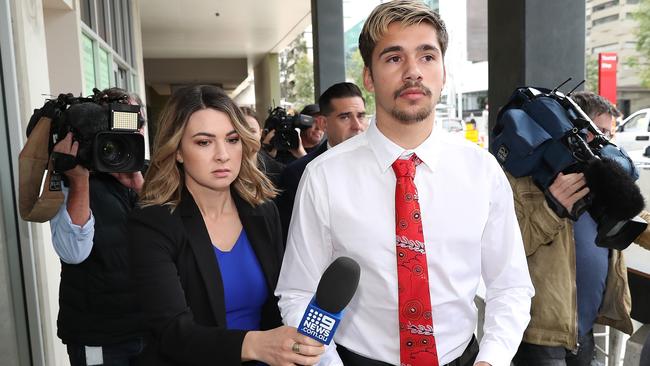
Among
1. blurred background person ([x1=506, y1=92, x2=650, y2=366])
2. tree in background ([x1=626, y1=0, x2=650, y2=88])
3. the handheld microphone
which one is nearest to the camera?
the handheld microphone

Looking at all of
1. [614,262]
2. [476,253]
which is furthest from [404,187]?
[614,262]

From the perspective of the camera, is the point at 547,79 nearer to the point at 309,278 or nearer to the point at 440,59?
the point at 440,59

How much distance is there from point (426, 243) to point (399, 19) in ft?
1.96

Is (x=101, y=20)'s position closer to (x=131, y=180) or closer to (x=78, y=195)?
(x=131, y=180)

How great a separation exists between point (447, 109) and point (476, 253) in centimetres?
2159

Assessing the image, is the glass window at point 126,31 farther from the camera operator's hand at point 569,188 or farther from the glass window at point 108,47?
the camera operator's hand at point 569,188

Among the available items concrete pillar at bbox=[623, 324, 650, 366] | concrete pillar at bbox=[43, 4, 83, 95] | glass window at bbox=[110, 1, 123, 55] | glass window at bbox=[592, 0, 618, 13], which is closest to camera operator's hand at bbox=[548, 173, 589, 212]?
concrete pillar at bbox=[623, 324, 650, 366]

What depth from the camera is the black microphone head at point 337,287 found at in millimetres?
980

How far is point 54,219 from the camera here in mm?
2021

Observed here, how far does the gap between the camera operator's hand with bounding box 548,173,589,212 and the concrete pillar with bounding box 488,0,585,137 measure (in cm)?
96

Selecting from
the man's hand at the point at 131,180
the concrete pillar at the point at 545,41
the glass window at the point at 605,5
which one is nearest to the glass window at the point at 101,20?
the man's hand at the point at 131,180

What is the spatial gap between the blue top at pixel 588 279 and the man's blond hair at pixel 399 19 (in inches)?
40.0

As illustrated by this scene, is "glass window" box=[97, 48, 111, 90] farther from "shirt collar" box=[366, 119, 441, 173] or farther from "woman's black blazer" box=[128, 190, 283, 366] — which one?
"shirt collar" box=[366, 119, 441, 173]

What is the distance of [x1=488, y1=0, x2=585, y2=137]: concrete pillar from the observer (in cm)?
256
